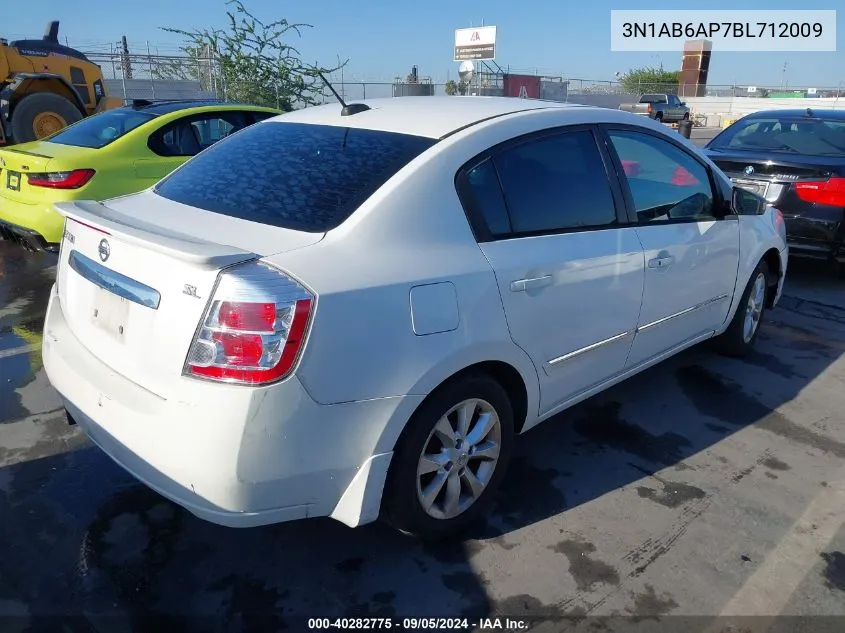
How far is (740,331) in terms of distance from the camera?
450 centimetres

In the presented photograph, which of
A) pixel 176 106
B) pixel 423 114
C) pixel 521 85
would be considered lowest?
pixel 423 114

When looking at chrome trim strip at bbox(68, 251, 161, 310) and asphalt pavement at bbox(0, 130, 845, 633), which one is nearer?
chrome trim strip at bbox(68, 251, 161, 310)

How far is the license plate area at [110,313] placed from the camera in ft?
7.47

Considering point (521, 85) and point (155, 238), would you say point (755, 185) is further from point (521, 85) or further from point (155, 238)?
point (521, 85)

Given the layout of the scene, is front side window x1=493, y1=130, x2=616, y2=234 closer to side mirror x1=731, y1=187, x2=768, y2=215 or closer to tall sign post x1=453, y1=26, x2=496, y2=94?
side mirror x1=731, y1=187, x2=768, y2=215

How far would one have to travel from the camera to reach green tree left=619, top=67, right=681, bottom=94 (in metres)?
46.4

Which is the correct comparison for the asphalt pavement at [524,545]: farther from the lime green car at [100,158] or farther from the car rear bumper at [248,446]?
the lime green car at [100,158]

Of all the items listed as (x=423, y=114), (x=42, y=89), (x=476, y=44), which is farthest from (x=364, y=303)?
(x=476, y=44)

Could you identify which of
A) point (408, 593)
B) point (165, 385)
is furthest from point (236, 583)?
point (165, 385)

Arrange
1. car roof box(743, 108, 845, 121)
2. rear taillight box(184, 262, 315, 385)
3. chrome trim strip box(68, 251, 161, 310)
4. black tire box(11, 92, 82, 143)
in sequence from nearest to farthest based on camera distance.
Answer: rear taillight box(184, 262, 315, 385)
chrome trim strip box(68, 251, 161, 310)
car roof box(743, 108, 845, 121)
black tire box(11, 92, 82, 143)

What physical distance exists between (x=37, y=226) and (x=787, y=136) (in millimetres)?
6973

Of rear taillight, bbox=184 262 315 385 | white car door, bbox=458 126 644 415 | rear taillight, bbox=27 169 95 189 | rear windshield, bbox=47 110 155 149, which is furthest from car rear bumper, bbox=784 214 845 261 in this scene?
rear taillight, bbox=27 169 95 189

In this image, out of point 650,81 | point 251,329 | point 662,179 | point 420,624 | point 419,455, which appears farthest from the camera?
point 650,81

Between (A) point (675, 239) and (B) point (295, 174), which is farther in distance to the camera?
(A) point (675, 239)
